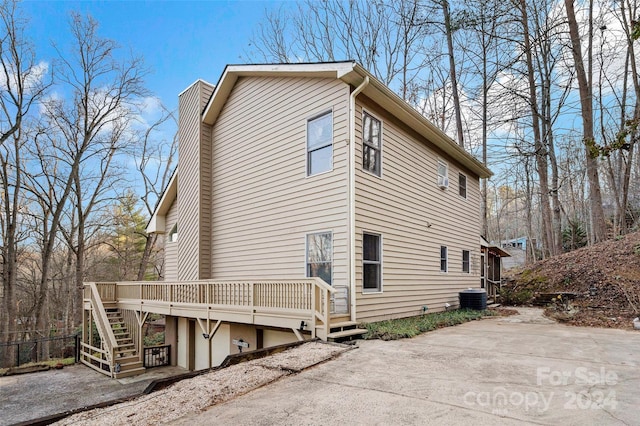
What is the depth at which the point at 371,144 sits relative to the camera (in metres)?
8.18

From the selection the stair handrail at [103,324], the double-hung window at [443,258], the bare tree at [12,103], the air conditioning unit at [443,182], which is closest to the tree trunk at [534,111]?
the air conditioning unit at [443,182]

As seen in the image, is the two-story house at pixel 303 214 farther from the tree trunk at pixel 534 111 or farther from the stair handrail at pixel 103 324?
the tree trunk at pixel 534 111

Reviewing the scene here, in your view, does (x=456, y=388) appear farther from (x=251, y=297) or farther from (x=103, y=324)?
(x=103, y=324)

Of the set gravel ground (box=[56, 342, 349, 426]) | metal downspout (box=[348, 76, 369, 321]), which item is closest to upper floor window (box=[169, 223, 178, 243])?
metal downspout (box=[348, 76, 369, 321])

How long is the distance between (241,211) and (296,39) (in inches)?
502

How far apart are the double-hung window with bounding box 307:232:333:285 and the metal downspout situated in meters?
Answer: 0.54

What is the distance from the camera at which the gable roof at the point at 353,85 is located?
7.47 m

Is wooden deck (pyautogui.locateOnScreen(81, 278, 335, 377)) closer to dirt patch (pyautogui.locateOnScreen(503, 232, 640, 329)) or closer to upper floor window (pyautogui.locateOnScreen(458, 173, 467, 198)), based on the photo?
dirt patch (pyautogui.locateOnScreen(503, 232, 640, 329))

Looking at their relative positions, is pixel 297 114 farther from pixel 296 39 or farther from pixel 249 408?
pixel 296 39

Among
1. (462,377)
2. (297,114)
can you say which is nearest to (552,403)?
(462,377)

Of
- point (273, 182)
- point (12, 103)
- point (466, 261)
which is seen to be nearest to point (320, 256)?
point (273, 182)

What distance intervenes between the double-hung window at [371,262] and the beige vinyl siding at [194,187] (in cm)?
515

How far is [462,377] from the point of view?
4336 mm

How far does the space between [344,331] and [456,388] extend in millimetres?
2917
